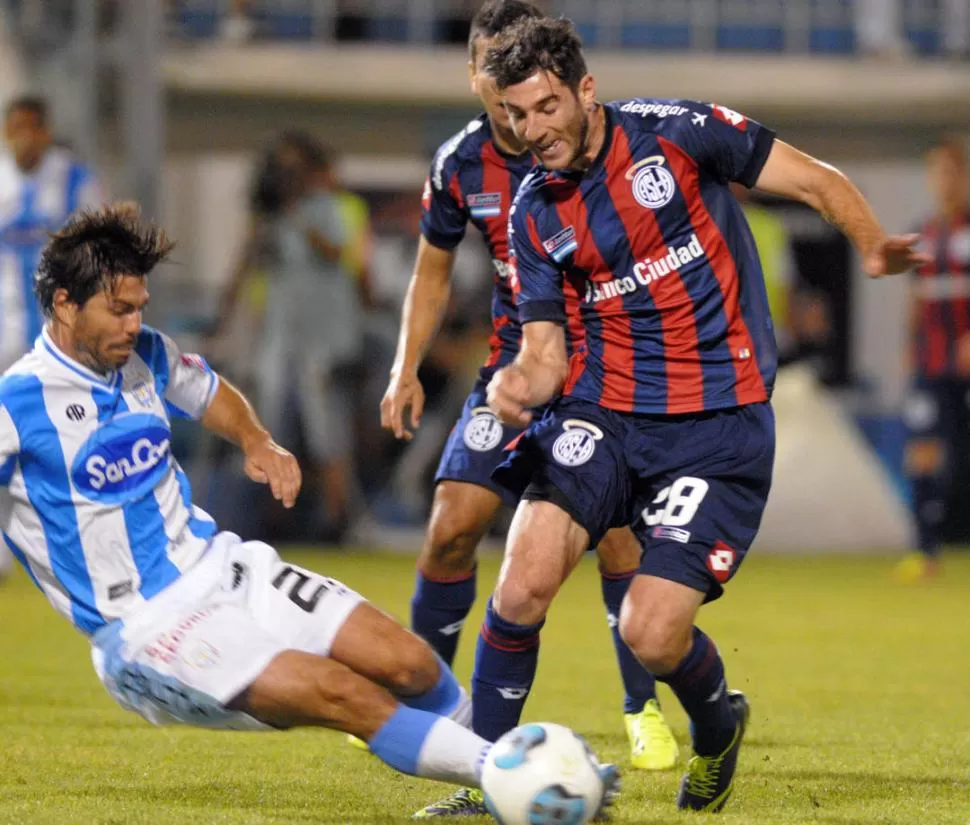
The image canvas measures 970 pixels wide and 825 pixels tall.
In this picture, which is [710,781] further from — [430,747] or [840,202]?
[840,202]

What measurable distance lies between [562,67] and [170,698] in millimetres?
1722

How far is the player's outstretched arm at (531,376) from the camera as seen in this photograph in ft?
14.1

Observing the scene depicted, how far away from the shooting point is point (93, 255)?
4293 mm

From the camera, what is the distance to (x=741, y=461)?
4.55 m

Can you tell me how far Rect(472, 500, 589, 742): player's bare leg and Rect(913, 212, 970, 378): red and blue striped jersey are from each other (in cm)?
693

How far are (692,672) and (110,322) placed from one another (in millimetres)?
1582

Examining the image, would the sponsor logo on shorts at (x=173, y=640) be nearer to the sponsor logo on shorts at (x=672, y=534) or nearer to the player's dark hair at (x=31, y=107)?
the sponsor logo on shorts at (x=672, y=534)

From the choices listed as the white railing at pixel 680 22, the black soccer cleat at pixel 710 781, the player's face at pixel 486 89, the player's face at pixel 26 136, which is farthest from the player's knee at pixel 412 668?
the white railing at pixel 680 22

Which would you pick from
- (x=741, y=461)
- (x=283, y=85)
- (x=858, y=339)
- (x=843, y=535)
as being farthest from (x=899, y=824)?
(x=858, y=339)

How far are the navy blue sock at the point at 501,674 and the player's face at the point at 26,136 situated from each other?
19.4ft

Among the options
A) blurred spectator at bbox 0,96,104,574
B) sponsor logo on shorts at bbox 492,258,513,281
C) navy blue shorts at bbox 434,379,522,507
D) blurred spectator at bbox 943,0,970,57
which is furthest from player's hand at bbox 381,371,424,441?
blurred spectator at bbox 943,0,970,57

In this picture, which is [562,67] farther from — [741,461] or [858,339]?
[858,339]

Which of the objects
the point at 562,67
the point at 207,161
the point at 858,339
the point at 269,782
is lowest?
the point at 858,339

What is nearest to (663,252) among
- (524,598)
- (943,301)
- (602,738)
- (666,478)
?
(666,478)
